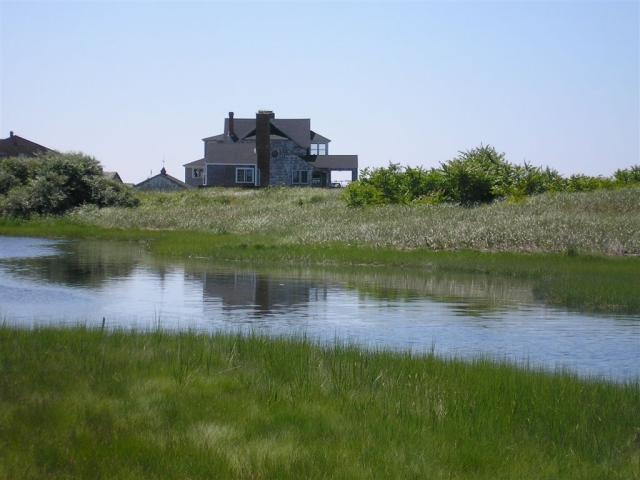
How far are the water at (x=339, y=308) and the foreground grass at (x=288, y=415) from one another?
9.80ft

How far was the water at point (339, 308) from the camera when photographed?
19203mm

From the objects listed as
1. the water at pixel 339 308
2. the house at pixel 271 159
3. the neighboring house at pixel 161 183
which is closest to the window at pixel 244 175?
the house at pixel 271 159

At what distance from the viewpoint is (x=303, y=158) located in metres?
103

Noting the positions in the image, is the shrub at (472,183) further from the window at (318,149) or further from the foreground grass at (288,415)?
the window at (318,149)

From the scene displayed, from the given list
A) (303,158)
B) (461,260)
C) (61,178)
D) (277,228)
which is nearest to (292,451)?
(461,260)

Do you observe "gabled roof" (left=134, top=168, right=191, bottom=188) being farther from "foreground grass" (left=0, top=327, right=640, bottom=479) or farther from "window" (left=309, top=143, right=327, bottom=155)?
"foreground grass" (left=0, top=327, right=640, bottom=479)

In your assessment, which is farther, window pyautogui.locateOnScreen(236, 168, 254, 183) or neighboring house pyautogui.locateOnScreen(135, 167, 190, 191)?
neighboring house pyautogui.locateOnScreen(135, 167, 190, 191)

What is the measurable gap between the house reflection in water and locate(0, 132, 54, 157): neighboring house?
86.8 metres

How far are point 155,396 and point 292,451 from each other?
2272mm

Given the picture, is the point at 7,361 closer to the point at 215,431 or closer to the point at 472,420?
the point at 215,431

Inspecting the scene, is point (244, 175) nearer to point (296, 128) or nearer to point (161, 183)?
point (296, 128)

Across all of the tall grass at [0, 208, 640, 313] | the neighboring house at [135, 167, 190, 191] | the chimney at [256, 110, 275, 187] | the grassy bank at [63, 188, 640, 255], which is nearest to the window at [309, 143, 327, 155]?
the chimney at [256, 110, 275, 187]

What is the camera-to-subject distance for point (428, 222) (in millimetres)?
46469

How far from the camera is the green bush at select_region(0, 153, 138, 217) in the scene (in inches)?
2749
